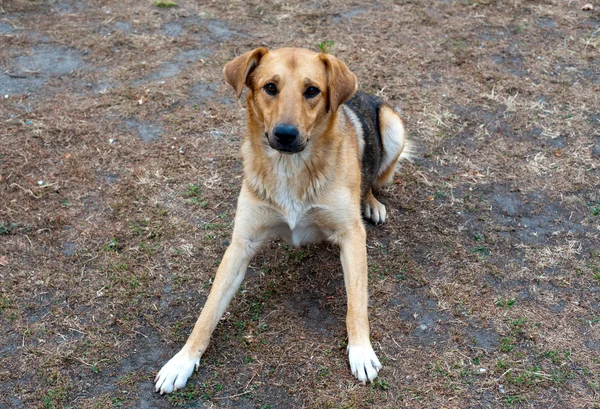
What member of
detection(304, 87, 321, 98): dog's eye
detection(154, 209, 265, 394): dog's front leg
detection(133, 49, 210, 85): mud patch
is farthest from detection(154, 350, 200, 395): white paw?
detection(133, 49, 210, 85): mud patch

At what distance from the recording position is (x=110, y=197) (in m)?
5.62

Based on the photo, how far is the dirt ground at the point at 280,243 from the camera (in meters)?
4.07

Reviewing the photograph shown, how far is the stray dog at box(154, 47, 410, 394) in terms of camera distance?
401cm

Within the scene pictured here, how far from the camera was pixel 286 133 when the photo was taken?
3891 millimetres

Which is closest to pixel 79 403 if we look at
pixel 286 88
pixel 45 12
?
pixel 286 88

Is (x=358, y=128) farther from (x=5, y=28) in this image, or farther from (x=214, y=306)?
(x=5, y=28)

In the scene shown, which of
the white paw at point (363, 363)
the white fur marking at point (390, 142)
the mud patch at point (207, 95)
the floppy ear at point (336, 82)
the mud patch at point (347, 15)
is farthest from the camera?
the mud patch at point (347, 15)

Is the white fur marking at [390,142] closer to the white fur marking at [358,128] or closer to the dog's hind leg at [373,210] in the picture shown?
the dog's hind leg at [373,210]

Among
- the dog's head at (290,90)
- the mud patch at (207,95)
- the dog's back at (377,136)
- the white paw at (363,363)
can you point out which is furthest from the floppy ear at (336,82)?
the mud patch at (207,95)

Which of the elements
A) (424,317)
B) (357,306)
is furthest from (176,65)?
(424,317)

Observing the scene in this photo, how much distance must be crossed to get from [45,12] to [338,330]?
277 inches

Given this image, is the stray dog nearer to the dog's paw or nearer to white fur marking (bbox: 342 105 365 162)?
white fur marking (bbox: 342 105 365 162)

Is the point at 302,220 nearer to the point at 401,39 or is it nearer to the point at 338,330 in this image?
the point at 338,330

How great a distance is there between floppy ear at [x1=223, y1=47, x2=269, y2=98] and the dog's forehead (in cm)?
5
